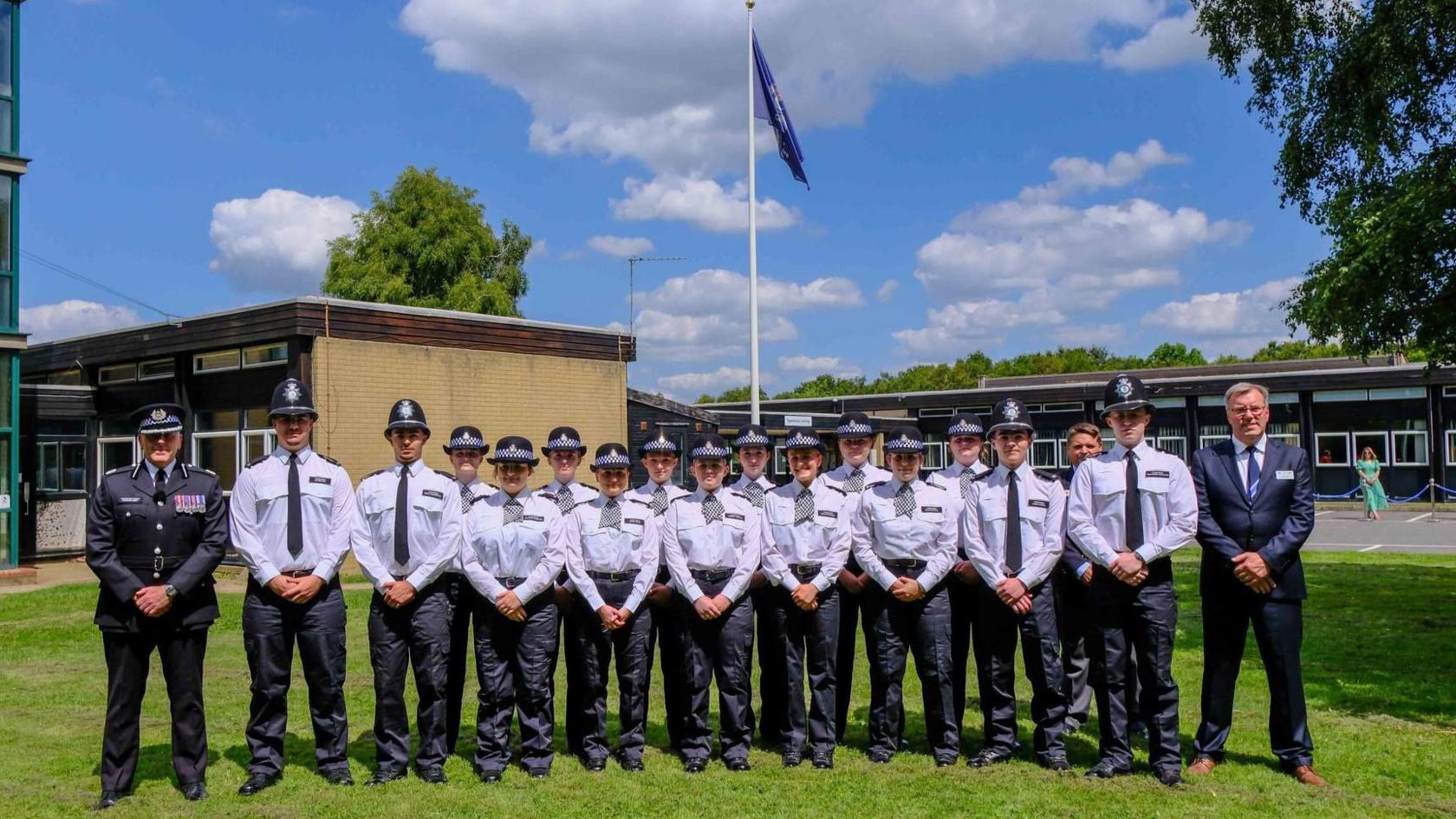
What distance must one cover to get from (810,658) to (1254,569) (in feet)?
8.34

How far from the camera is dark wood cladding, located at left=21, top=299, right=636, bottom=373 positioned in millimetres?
16531

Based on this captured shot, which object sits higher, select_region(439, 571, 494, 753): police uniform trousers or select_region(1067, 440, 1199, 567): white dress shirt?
select_region(1067, 440, 1199, 567): white dress shirt

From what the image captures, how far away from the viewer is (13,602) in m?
14.3

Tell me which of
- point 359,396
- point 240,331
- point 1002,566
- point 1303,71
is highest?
point 1303,71

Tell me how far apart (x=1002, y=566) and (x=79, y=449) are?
67.3ft

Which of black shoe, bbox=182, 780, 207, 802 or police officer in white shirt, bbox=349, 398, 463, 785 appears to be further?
police officer in white shirt, bbox=349, 398, 463, 785

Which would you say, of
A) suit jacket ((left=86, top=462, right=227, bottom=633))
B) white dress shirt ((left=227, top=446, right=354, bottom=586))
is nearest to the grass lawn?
suit jacket ((left=86, top=462, right=227, bottom=633))

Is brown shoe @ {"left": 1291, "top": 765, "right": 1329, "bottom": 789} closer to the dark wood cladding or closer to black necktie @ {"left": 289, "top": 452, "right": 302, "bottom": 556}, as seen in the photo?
black necktie @ {"left": 289, "top": 452, "right": 302, "bottom": 556}

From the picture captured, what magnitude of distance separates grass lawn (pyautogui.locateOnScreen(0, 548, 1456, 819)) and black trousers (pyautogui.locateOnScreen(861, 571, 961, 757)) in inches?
8.5

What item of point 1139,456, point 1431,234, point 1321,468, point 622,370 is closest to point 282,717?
point 1139,456

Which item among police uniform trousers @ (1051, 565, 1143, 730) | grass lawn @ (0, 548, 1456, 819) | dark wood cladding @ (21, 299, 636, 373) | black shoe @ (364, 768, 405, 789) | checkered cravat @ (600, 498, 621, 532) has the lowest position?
grass lawn @ (0, 548, 1456, 819)

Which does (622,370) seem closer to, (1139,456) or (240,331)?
(240,331)

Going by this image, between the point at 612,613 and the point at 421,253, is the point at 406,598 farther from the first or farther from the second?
the point at 421,253

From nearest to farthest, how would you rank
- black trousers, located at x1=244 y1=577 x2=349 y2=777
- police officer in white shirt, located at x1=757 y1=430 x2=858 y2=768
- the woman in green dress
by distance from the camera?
black trousers, located at x1=244 y1=577 x2=349 y2=777, police officer in white shirt, located at x1=757 y1=430 x2=858 y2=768, the woman in green dress
